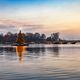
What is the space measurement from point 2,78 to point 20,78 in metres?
1.87

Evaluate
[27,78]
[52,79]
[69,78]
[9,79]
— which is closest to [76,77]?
[69,78]

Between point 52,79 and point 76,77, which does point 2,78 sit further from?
point 76,77

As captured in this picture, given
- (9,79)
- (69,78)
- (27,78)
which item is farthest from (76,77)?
(9,79)

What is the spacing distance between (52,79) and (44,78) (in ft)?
3.62

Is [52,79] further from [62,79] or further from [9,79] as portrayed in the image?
[9,79]

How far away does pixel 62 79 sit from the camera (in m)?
26.1

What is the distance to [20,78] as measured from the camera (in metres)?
27.1

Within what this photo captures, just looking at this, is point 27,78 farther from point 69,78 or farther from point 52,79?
point 69,78

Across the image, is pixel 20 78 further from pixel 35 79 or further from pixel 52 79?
pixel 52 79

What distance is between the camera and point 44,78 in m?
27.1

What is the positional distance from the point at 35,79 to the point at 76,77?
178 inches

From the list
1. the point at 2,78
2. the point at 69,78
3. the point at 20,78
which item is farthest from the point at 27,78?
the point at 69,78

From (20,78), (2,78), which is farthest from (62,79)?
(2,78)

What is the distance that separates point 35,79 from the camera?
26.4 meters
